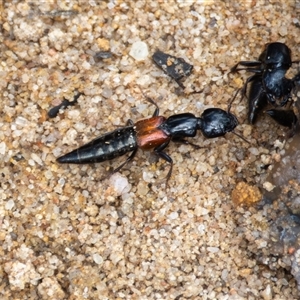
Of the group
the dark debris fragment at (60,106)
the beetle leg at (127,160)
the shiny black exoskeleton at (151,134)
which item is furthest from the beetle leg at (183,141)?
the dark debris fragment at (60,106)

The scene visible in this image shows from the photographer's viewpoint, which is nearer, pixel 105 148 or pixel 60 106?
pixel 105 148

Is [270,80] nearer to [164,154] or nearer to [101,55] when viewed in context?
[164,154]

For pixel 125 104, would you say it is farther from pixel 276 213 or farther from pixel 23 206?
pixel 276 213

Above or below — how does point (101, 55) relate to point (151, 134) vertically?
above

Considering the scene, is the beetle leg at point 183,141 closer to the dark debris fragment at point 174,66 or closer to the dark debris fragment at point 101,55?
the dark debris fragment at point 174,66

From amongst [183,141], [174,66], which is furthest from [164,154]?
[174,66]

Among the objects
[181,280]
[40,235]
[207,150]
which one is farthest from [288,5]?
[40,235]

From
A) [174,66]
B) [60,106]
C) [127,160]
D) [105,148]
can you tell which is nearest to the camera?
[105,148]
